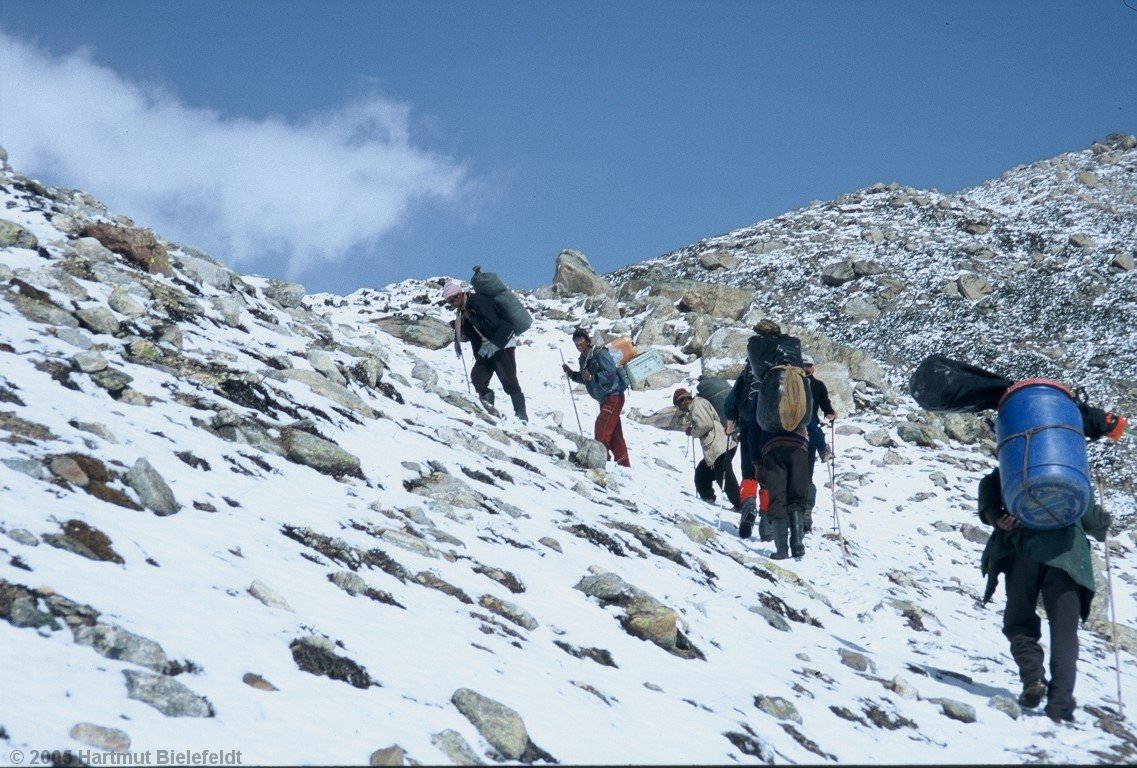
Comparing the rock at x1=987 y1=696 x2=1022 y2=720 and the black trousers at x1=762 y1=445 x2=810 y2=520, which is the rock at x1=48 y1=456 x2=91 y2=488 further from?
the black trousers at x1=762 y1=445 x2=810 y2=520

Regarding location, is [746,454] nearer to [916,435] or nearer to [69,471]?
[69,471]

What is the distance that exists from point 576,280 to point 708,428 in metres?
20.1

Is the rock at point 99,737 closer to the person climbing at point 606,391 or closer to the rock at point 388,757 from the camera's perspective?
the rock at point 388,757

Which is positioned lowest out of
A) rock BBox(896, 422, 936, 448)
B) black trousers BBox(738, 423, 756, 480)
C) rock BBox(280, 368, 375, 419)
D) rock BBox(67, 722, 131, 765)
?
rock BBox(67, 722, 131, 765)

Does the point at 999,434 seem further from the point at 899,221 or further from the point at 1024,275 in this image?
the point at 899,221

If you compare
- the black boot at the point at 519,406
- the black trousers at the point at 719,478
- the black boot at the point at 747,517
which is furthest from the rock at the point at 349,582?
the black boot at the point at 519,406

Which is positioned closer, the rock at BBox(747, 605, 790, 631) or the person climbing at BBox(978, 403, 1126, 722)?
the person climbing at BBox(978, 403, 1126, 722)

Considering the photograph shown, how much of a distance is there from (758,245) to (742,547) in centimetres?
3132

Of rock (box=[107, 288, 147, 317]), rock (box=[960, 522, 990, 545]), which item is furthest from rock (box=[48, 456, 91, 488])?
rock (box=[960, 522, 990, 545])

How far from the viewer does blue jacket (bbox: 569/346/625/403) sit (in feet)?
48.7

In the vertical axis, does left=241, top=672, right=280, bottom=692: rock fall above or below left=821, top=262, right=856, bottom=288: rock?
below

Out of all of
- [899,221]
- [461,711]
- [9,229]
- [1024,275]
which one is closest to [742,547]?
[461,711]

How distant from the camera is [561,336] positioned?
91.6 feet

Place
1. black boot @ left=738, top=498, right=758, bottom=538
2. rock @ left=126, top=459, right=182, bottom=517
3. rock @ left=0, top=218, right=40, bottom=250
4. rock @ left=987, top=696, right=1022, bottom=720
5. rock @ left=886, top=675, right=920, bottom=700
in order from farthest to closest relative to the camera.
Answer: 1. black boot @ left=738, top=498, right=758, bottom=538
2. rock @ left=0, top=218, right=40, bottom=250
3. rock @ left=886, top=675, right=920, bottom=700
4. rock @ left=987, top=696, right=1022, bottom=720
5. rock @ left=126, top=459, right=182, bottom=517
